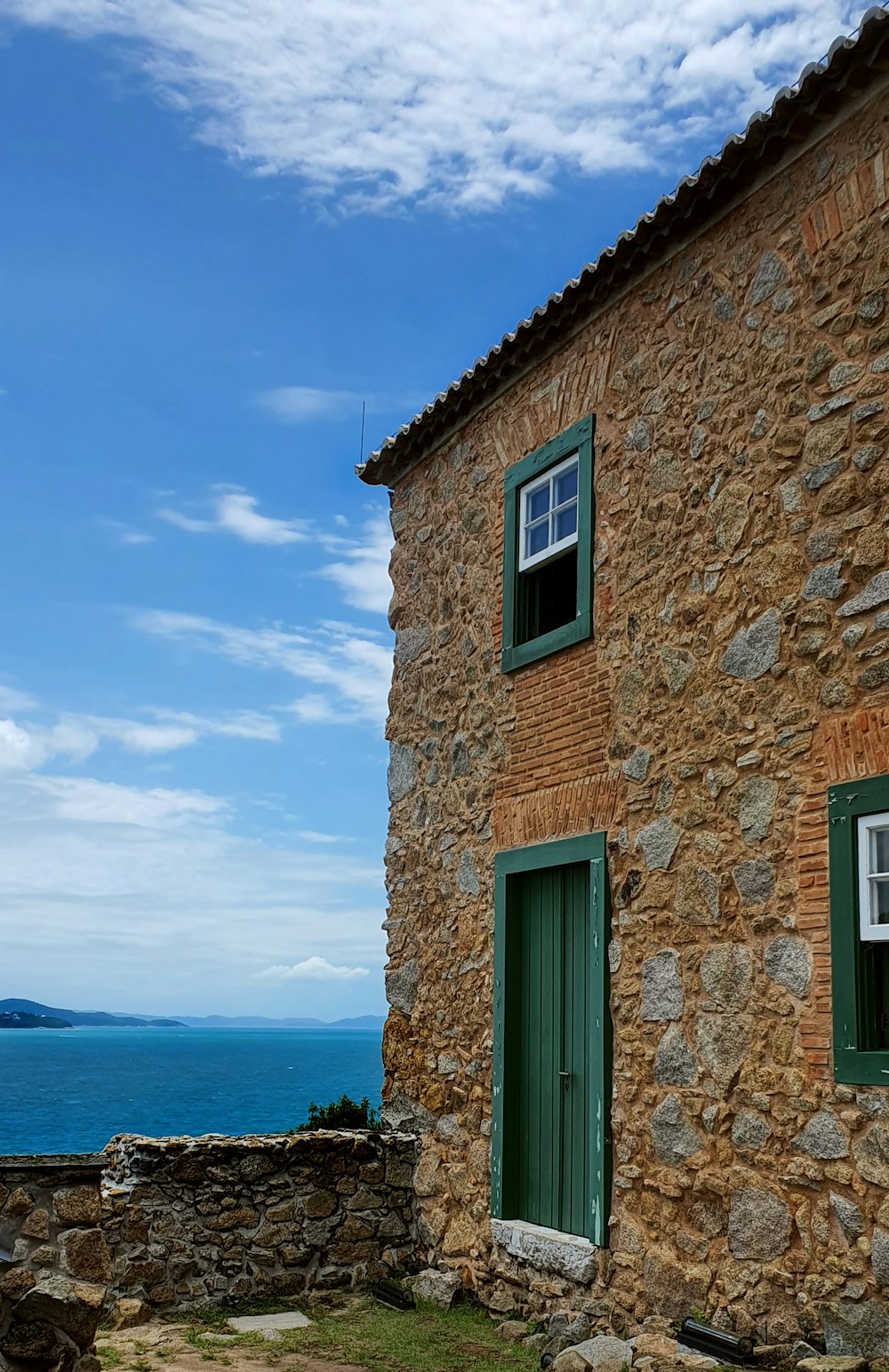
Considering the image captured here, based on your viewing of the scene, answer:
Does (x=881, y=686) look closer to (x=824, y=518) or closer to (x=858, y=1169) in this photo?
(x=824, y=518)

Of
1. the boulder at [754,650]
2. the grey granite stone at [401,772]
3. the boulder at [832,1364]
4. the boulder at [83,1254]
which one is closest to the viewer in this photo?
the boulder at [83,1254]

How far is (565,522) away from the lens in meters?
9.41

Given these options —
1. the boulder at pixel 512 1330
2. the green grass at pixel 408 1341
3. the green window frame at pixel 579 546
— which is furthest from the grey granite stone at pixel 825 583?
the boulder at pixel 512 1330

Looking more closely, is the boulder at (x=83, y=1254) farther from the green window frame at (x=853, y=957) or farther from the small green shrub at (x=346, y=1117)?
the small green shrub at (x=346, y=1117)

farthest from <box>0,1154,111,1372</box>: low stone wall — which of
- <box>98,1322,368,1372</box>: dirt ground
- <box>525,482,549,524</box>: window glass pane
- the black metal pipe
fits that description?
<box>525,482,549,524</box>: window glass pane

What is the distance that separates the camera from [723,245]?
797 cm

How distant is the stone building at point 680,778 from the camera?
6.67 metres

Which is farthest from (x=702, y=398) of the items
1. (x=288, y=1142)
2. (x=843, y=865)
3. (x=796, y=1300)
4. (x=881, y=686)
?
(x=288, y=1142)

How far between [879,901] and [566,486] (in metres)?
4.05

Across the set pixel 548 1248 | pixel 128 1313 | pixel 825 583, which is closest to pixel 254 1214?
pixel 128 1313

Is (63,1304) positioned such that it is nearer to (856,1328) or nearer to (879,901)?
(856,1328)

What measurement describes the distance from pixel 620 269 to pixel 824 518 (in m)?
2.62

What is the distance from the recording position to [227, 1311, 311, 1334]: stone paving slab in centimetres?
876

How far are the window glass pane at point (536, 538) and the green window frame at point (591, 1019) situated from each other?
2.19 m
